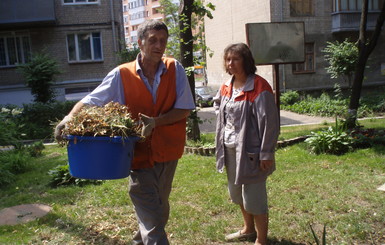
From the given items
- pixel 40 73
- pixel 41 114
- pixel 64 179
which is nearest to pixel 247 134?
pixel 64 179

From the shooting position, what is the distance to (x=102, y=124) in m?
2.79

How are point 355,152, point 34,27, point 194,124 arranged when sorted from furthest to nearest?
point 34,27 → point 194,124 → point 355,152

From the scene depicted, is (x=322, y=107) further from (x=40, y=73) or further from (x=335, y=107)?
(x=40, y=73)

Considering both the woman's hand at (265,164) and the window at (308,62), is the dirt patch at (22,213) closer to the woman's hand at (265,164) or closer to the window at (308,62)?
the woman's hand at (265,164)

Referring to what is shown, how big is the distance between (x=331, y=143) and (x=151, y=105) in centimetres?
511

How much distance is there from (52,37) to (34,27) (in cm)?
95

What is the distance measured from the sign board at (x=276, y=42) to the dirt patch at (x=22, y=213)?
13.9 feet

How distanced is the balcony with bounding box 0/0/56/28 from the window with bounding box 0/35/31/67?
1111 mm

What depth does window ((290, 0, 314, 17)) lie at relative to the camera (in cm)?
2253

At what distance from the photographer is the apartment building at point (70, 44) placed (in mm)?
20203

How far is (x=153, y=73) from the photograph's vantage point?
10.7 ft

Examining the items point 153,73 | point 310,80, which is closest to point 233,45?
point 153,73

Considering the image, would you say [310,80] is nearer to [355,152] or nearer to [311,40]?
[311,40]

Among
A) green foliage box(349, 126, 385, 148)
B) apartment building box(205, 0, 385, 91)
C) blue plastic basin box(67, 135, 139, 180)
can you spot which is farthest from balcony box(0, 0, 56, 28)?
blue plastic basin box(67, 135, 139, 180)
